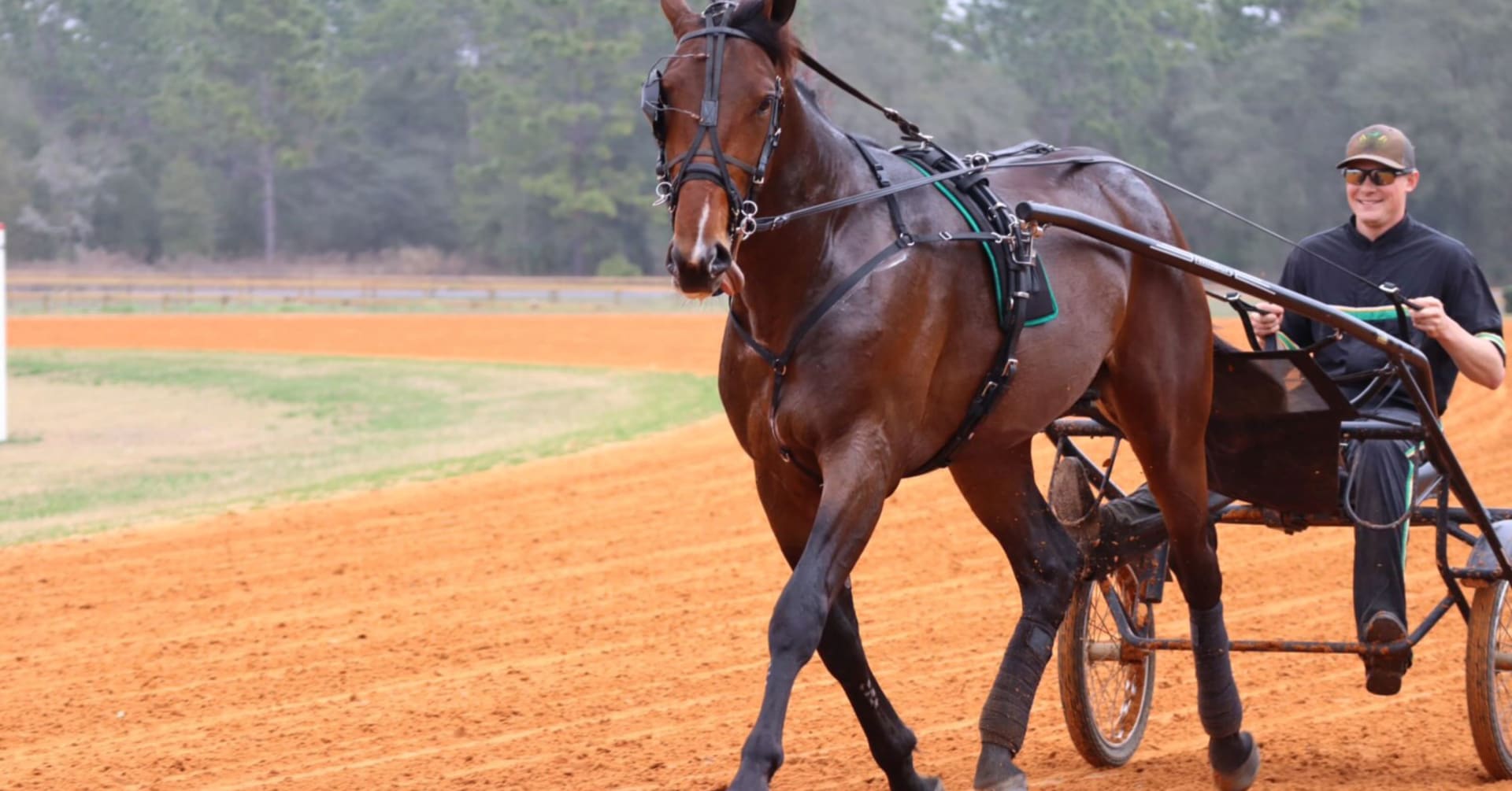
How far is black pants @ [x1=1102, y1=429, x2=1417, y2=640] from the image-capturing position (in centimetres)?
469

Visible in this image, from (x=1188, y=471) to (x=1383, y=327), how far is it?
87 cm

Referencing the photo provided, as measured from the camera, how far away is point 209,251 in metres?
51.4

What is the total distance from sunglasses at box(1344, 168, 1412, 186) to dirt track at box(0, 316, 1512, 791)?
68.5 inches

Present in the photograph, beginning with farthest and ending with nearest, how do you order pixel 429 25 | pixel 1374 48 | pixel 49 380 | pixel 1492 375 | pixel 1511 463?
pixel 429 25, pixel 1374 48, pixel 49 380, pixel 1511 463, pixel 1492 375

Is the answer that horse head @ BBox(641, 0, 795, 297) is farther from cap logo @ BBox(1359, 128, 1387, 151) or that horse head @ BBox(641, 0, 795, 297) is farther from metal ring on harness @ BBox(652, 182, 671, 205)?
cap logo @ BBox(1359, 128, 1387, 151)

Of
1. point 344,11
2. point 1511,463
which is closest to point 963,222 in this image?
point 1511,463

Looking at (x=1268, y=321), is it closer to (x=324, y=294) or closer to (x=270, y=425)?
(x=270, y=425)

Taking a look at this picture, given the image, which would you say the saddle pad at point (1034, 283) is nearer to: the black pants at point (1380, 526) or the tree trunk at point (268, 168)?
the black pants at point (1380, 526)

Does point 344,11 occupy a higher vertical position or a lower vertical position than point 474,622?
higher

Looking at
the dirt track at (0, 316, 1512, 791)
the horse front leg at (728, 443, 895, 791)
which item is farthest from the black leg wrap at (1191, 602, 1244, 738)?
the horse front leg at (728, 443, 895, 791)

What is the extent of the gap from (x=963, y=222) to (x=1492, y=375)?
73.7 inches

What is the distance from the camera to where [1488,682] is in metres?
4.64

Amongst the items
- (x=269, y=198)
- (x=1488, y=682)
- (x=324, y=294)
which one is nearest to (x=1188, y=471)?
(x=1488, y=682)

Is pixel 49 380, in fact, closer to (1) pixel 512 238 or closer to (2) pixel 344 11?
(1) pixel 512 238
